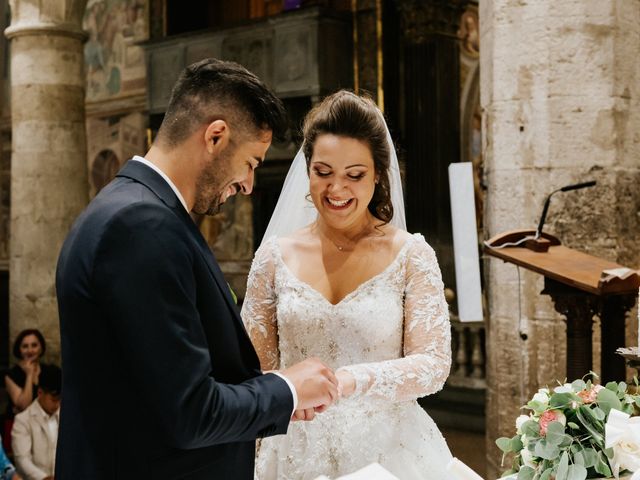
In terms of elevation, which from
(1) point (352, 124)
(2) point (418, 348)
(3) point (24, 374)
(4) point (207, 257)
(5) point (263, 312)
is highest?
(1) point (352, 124)

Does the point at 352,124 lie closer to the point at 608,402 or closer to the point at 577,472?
the point at 608,402

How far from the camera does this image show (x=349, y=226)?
286 centimetres

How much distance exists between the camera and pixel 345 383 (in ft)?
8.20

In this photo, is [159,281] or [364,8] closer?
[159,281]

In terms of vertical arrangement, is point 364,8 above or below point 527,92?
above

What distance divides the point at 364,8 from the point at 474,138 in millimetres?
2065

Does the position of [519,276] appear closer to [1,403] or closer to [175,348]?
[175,348]

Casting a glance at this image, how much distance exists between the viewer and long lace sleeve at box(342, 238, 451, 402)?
2.59 m

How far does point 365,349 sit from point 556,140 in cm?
215

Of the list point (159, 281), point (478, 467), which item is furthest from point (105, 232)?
point (478, 467)

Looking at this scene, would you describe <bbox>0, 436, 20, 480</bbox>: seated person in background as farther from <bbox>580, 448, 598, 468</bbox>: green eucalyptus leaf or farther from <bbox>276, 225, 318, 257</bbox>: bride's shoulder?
<bbox>580, 448, 598, 468</bbox>: green eucalyptus leaf

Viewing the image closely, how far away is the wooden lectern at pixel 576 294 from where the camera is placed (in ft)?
12.1

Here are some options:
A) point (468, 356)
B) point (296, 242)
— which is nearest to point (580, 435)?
point (296, 242)

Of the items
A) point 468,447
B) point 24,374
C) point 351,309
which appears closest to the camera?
point 351,309
